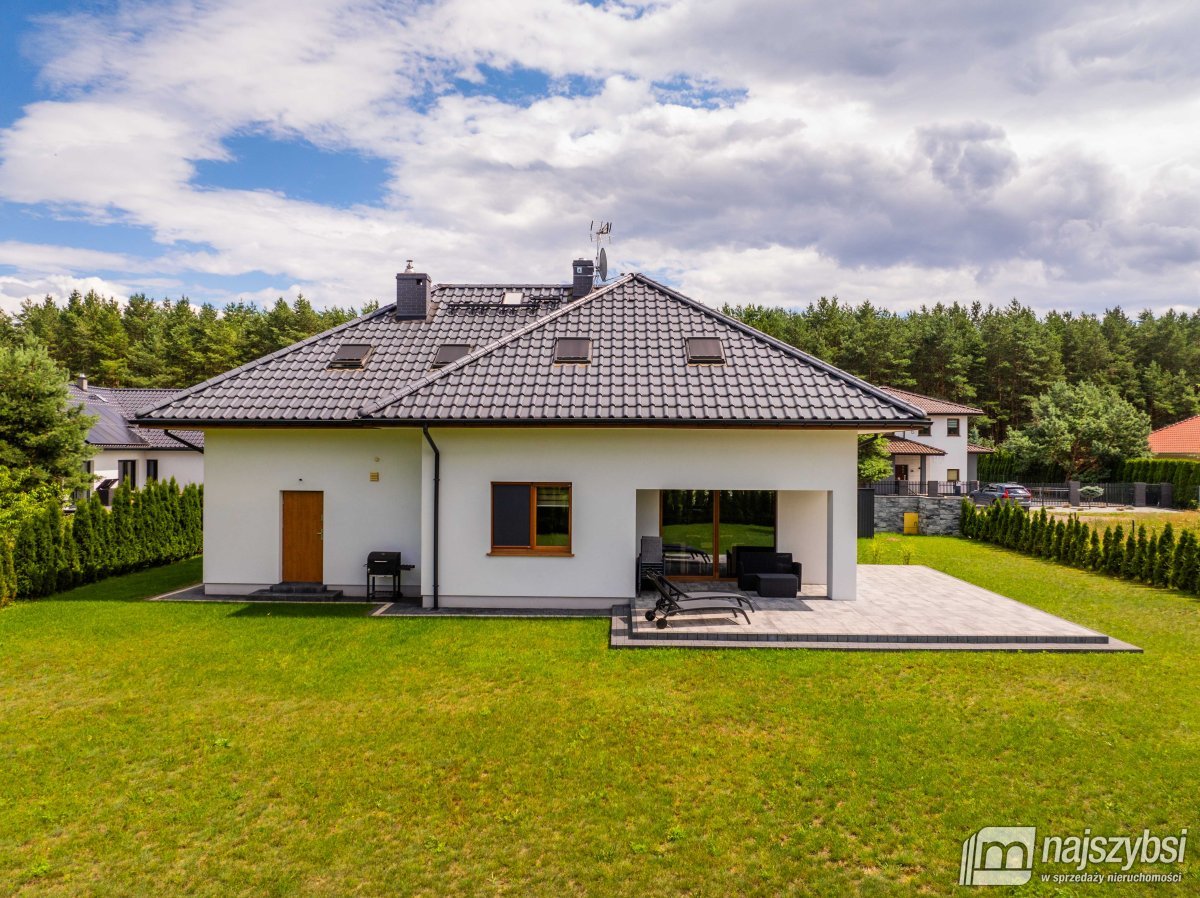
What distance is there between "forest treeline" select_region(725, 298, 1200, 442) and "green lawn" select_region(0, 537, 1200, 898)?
5428 cm

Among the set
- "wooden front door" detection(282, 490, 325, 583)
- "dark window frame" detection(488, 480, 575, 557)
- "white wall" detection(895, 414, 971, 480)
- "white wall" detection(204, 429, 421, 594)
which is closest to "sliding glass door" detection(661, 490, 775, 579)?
"dark window frame" detection(488, 480, 575, 557)

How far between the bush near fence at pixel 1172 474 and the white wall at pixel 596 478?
39.4 m

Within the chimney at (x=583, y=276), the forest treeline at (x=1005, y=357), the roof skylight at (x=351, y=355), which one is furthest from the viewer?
the forest treeline at (x=1005, y=357)

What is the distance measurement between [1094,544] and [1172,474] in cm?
3212

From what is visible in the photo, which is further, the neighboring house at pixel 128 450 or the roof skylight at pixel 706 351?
the neighboring house at pixel 128 450

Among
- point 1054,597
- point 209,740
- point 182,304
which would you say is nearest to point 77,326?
point 182,304

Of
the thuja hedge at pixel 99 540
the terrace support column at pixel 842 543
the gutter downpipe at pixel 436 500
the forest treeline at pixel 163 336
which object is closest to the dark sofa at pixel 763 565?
the terrace support column at pixel 842 543

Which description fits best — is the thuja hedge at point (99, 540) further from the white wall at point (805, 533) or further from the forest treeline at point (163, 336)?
the forest treeline at point (163, 336)

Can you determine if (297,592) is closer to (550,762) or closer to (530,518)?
(530,518)

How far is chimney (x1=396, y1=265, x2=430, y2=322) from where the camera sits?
15.5 m

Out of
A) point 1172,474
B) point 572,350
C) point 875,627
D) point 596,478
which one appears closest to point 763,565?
point 875,627

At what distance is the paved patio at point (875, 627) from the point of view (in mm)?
9461

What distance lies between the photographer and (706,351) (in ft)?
42.2

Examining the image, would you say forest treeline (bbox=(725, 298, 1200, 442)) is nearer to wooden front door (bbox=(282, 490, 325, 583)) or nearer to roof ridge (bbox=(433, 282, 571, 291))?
roof ridge (bbox=(433, 282, 571, 291))
